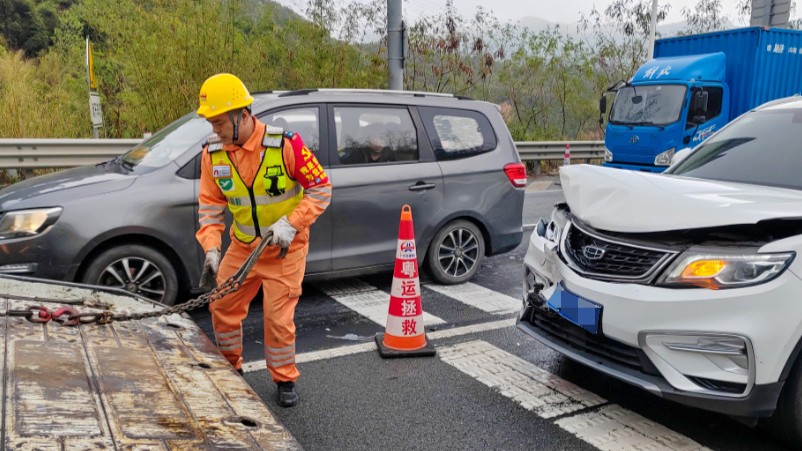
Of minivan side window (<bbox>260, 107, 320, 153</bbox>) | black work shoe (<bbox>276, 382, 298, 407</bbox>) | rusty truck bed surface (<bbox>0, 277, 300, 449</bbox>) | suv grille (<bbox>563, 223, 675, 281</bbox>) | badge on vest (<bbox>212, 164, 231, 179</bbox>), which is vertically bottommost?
black work shoe (<bbox>276, 382, 298, 407</bbox>)

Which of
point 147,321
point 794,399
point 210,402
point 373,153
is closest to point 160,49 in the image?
point 373,153

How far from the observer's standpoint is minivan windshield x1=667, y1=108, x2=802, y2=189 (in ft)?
12.5

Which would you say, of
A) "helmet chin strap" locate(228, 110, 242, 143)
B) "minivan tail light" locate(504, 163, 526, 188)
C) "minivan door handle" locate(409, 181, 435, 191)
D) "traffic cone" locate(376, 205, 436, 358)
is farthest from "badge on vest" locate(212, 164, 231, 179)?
"minivan tail light" locate(504, 163, 526, 188)

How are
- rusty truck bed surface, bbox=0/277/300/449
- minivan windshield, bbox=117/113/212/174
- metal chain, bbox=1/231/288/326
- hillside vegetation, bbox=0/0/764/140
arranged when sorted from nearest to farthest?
rusty truck bed surface, bbox=0/277/300/449 → metal chain, bbox=1/231/288/326 → minivan windshield, bbox=117/113/212/174 → hillside vegetation, bbox=0/0/764/140

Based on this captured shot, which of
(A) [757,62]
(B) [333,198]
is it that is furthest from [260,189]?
(A) [757,62]

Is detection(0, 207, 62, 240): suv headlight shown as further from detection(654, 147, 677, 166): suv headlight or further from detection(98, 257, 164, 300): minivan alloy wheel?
detection(654, 147, 677, 166): suv headlight

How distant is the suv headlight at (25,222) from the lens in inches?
165

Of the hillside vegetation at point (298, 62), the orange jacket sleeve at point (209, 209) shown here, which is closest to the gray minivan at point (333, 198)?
the orange jacket sleeve at point (209, 209)

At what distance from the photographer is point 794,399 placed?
2.89 meters

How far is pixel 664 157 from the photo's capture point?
11.7 m

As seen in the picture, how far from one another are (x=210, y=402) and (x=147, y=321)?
3.46ft

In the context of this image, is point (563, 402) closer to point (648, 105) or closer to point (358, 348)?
point (358, 348)

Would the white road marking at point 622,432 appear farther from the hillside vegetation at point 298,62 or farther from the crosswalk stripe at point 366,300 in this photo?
the hillside vegetation at point 298,62

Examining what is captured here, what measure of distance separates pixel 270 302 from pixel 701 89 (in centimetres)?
1070
